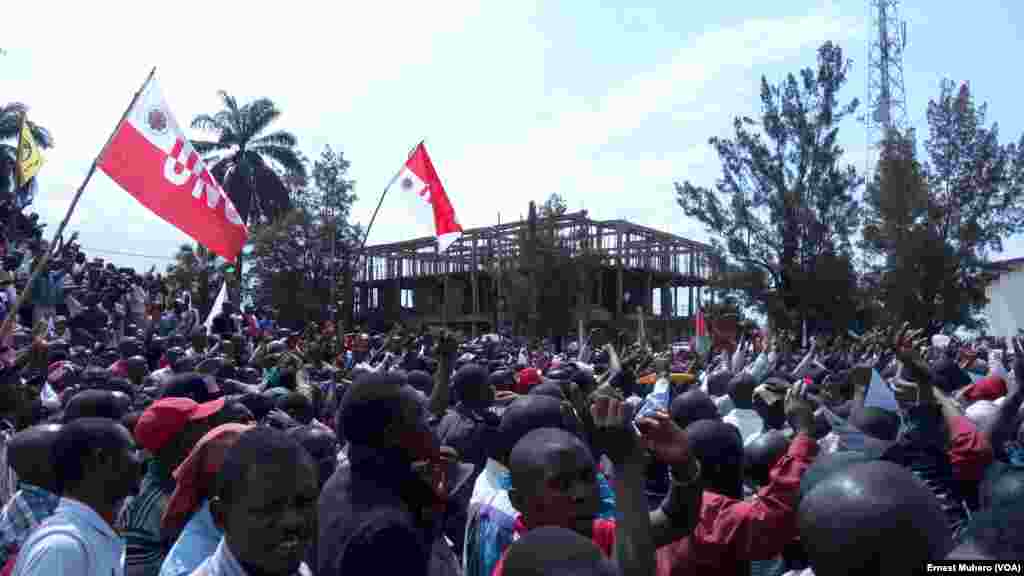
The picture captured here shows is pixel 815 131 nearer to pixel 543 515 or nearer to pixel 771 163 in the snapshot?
pixel 771 163

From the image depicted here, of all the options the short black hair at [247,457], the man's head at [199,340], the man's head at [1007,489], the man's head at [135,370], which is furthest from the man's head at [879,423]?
the man's head at [199,340]

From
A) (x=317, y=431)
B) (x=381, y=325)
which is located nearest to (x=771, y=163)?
(x=381, y=325)

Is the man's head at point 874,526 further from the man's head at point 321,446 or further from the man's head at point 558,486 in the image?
the man's head at point 321,446

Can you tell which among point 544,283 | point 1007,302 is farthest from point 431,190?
point 1007,302

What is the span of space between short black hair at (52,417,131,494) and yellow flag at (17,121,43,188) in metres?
8.18

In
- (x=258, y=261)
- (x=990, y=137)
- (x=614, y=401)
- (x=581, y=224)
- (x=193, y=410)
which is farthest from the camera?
(x=258, y=261)

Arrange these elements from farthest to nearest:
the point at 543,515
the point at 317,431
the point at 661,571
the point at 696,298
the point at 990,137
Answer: the point at 696,298
the point at 990,137
the point at 317,431
the point at 661,571
the point at 543,515

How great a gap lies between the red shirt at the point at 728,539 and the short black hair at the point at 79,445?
2.03 meters

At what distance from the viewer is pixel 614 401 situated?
2.68 m

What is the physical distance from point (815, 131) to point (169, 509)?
2342 cm

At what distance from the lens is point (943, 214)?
23391mm

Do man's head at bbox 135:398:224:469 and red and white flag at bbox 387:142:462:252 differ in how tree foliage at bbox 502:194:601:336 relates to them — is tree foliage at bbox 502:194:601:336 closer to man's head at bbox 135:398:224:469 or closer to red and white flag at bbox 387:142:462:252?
red and white flag at bbox 387:142:462:252

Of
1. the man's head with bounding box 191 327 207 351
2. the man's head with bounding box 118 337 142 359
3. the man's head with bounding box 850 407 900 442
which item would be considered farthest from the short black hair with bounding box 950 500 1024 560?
the man's head with bounding box 191 327 207 351

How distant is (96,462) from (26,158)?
903 cm
